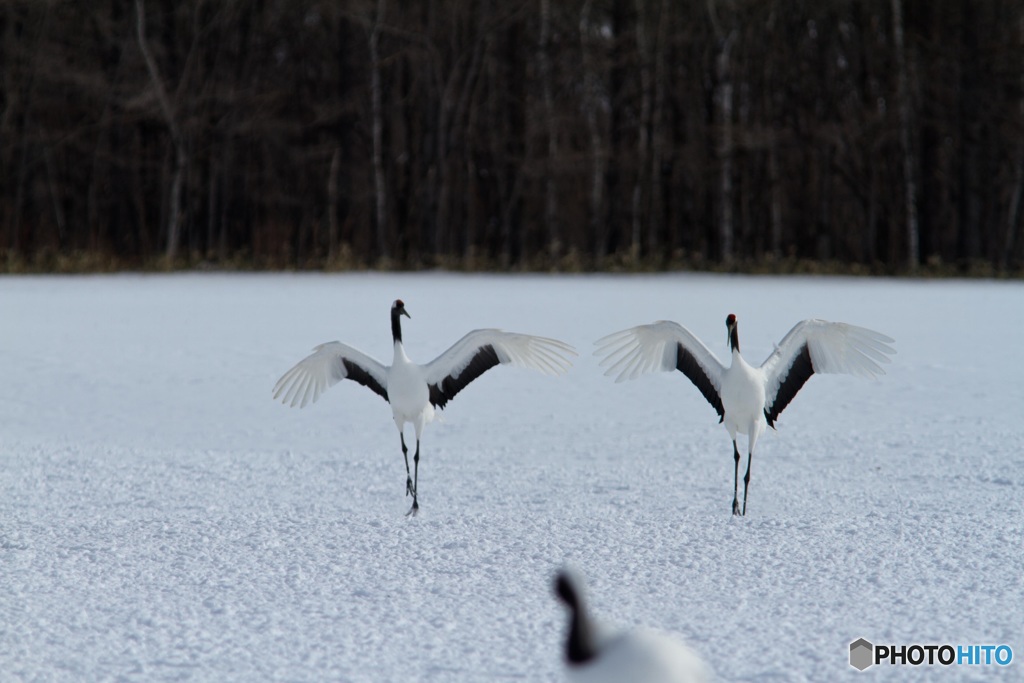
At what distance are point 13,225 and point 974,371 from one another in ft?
68.4

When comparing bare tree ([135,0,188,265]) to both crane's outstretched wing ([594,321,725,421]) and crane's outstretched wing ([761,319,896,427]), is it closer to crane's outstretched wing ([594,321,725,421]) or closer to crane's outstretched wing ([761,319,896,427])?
crane's outstretched wing ([594,321,725,421])

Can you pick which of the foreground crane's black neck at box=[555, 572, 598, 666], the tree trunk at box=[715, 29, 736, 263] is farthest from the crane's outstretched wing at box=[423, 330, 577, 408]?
the tree trunk at box=[715, 29, 736, 263]

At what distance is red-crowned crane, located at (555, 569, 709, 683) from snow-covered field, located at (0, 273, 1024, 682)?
136 cm

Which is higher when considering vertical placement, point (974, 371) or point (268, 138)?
point (268, 138)

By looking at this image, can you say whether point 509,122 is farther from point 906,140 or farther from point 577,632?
point 577,632

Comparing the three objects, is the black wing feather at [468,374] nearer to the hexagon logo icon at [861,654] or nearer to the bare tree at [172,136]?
the hexagon logo icon at [861,654]

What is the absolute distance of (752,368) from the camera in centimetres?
593

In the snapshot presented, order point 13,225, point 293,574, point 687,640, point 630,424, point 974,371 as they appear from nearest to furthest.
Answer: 1. point 687,640
2. point 293,574
3. point 630,424
4. point 974,371
5. point 13,225

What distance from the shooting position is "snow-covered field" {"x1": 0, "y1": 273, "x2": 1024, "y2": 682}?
4164 mm

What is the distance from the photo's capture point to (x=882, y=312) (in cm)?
1520

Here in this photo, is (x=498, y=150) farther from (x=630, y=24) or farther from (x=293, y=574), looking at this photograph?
(x=293, y=574)

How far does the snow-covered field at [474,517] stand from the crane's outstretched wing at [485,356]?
77cm

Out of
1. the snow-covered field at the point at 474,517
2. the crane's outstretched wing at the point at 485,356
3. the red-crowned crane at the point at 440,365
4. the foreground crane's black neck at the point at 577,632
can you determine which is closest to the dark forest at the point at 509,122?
the snow-covered field at the point at 474,517

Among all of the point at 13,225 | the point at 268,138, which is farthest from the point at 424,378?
the point at 268,138
